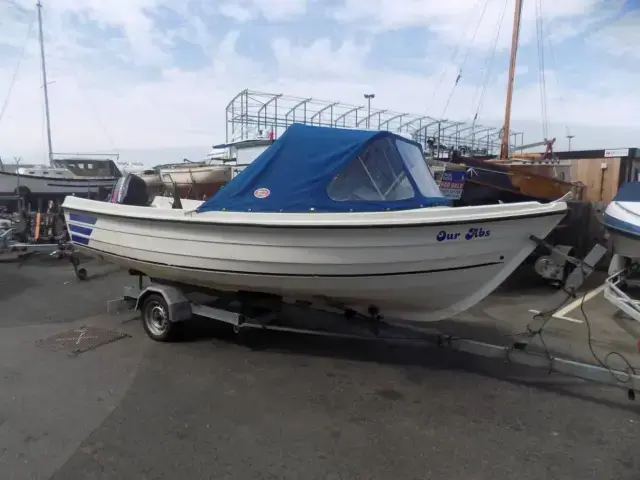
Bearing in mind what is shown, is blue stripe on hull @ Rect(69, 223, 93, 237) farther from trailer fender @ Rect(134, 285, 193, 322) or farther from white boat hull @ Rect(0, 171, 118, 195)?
white boat hull @ Rect(0, 171, 118, 195)

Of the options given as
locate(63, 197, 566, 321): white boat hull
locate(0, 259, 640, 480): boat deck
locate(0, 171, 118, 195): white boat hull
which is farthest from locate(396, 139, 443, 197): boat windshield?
locate(0, 171, 118, 195): white boat hull

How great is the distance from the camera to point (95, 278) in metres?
8.73

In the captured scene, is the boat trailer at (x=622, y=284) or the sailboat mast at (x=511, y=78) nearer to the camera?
the boat trailer at (x=622, y=284)

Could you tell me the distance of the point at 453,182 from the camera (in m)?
8.34

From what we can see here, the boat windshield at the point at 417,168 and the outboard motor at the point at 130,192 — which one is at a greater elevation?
the boat windshield at the point at 417,168

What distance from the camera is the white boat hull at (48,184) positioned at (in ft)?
56.6

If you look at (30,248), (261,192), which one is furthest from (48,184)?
(261,192)

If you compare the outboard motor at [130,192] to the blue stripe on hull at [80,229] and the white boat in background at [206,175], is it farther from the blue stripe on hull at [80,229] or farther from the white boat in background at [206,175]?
the white boat in background at [206,175]

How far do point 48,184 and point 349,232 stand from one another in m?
16.8

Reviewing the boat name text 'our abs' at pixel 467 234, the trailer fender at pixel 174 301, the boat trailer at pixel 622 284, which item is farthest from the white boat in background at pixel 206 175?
the boat trailer at pixel 622 284

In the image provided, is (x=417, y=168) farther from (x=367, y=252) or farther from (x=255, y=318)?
(x=255, y=318)

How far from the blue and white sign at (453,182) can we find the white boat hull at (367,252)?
384 cm

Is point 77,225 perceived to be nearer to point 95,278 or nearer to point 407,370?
point 95,278

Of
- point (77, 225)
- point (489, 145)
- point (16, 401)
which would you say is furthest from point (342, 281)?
point (489, 145)
